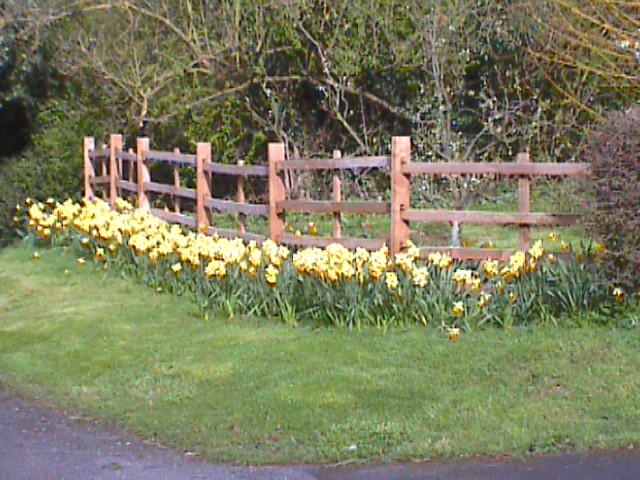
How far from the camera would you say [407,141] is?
11.1m

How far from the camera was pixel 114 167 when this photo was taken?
1791 centimetres

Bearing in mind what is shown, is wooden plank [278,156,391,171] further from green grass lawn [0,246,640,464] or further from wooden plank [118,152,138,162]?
wooden plank [118,152,138,162]

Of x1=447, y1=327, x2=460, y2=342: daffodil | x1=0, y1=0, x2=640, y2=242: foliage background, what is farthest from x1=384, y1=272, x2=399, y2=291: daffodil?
x1=0, y1=0, x2=640, y2=242: foliage background

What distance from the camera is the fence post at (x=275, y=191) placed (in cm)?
1285

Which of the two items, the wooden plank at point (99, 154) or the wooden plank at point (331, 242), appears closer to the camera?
the wooden plank at point (331, 242)

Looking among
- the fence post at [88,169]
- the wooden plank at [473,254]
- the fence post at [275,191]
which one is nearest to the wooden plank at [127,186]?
the fence post at [88,169]

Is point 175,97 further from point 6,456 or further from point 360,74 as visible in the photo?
point 6,456

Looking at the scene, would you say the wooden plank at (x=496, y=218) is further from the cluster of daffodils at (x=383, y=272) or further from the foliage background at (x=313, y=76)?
the foliage background at (x=313, y=76)

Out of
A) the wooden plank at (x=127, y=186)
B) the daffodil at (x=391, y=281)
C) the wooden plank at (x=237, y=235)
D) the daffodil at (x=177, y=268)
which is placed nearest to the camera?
the daffodil at (x=391, y=281)

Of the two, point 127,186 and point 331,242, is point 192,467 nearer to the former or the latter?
point 331,242

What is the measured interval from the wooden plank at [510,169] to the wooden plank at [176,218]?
15.8ft

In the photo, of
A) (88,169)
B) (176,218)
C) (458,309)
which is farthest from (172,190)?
(458,309)

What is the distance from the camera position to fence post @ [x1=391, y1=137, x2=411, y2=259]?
11.1m

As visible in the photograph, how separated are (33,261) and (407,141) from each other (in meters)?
6.63
